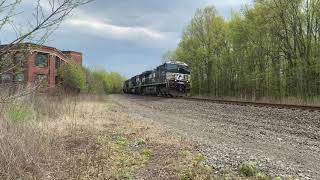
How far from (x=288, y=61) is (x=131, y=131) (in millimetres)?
32448

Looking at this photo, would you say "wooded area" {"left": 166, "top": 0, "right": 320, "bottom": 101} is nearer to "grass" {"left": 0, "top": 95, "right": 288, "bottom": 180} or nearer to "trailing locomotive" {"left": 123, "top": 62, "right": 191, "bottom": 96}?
"trailing locomotive" {"left": 123, "top": 62, "right": 191, "bottom": 96}

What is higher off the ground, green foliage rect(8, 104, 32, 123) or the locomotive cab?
the locomotive cab

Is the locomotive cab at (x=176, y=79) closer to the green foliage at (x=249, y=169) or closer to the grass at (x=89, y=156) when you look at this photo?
the grass at (x=89, y=156)

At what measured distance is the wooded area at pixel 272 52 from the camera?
39.5 metres

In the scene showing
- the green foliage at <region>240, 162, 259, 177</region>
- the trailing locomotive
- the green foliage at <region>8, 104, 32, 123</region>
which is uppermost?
the trailing locomotive

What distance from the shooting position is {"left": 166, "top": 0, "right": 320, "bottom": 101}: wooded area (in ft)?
129

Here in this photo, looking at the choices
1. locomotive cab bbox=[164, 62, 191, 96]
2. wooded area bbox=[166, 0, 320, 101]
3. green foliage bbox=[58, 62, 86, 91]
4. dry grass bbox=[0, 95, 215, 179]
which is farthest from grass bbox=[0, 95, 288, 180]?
green foliage bbox=[58, 62, 86, 91]

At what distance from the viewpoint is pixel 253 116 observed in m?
19.0

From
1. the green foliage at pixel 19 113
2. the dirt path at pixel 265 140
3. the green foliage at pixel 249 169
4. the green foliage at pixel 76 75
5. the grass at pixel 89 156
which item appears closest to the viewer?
the grass at pixel 89 156

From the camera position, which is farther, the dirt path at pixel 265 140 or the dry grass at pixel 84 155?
the dirt path at pixel 265 140

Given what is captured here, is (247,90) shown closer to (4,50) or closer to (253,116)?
(253,116)

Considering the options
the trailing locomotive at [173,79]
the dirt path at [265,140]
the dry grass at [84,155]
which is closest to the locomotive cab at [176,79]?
the trailing locomotive at [173,79]

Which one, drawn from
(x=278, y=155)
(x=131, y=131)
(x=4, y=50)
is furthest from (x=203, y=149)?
(x=4, y=50)

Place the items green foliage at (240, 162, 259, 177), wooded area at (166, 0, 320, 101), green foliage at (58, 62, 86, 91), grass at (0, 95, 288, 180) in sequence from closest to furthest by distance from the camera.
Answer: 1. grass at (0, 95, 288, 180)
2. green foliage at (240, 162, 259, 177)
3. wooded area at (166, 0, 320, 101)
4. green foliage at (58, 62, 86, 91)
